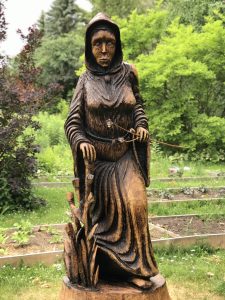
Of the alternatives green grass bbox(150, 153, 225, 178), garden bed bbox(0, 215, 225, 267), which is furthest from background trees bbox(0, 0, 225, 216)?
garden bed bbox(0, 215, 225, 267)

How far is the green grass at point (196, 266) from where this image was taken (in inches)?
264

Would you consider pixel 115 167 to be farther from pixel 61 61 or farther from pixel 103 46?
pixel 61 61

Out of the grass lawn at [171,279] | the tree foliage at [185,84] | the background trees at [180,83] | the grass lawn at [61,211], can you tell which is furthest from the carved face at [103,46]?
the tree foliage at [185,84]

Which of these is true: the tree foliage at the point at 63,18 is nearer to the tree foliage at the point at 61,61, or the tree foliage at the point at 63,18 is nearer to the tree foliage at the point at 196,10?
the tree foliage at the point at 61,61

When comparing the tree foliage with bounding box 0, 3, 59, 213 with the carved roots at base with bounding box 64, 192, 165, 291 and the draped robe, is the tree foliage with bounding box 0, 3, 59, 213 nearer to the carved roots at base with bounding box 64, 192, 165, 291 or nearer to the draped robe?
the draped robe

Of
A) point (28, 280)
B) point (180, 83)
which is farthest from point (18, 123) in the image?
point (180, 83)

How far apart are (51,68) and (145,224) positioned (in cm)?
3025

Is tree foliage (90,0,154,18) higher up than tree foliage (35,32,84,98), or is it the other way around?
tree foliage (90,0,154,18)

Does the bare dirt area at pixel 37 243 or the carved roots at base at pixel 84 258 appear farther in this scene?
the bare dirt area at pixel 37 243

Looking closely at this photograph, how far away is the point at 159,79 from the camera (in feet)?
60.6

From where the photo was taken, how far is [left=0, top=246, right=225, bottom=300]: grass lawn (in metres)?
6.33

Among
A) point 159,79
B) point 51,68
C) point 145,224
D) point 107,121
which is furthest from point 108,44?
point 51,68

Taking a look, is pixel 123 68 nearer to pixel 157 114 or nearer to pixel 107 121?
pixel 107 121

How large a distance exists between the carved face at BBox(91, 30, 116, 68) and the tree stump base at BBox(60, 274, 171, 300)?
198 cm
